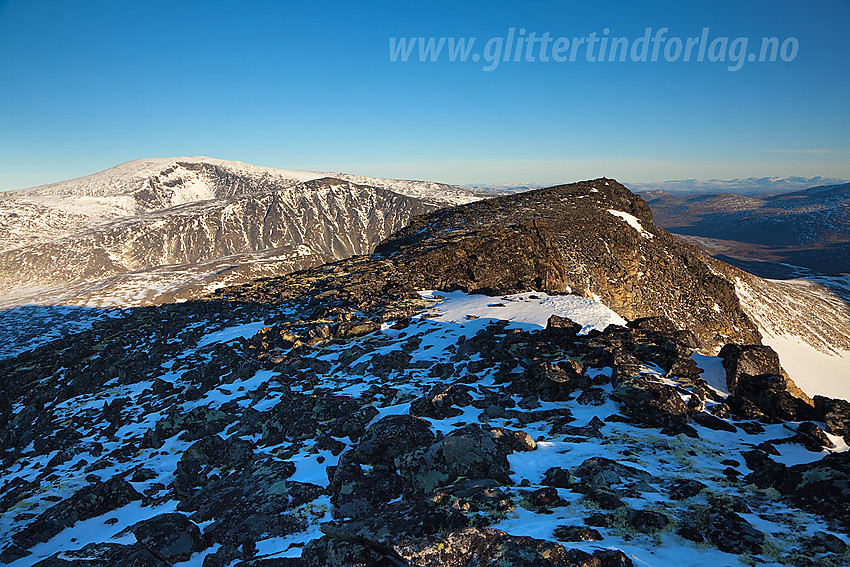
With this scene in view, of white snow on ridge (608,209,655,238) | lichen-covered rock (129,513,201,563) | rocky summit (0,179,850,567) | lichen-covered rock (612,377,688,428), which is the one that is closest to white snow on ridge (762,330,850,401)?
white snow on ridge (608,209,655,238)

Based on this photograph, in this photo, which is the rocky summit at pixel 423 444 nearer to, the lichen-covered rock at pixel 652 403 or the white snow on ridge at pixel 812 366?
the lichen-covered rock at pixel 652 403

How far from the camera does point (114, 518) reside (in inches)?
459

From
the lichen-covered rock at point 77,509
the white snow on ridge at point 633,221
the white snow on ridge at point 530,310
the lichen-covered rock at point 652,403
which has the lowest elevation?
the lichen-covered rock at point 77,509

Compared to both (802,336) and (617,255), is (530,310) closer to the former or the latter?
(617,255)

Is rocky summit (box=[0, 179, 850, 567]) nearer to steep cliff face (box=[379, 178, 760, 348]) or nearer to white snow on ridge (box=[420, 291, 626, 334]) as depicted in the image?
white snow on ridge (box=[420, 291, 626, 334])

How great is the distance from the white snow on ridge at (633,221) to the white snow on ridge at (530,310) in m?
24.0

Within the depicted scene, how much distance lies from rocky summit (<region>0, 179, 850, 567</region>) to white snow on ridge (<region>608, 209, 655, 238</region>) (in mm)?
21709

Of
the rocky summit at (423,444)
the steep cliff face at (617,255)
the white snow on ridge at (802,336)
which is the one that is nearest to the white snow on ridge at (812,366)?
the white snow on ridge at (802,336)

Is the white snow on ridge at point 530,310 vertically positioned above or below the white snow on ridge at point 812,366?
above

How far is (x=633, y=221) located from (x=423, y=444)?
43.5 metres

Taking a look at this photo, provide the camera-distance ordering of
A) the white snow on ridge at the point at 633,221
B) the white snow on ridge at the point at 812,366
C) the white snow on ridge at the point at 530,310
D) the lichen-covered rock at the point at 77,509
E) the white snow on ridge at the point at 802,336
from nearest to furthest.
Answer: the lichen-covered rock at the point at 77,509, the white snow on ridge at the point at 530,310, the white snow on ridge at the point at 812,366, the white snow on ridge at the point at 802,336, the white snow on ridge at the point at 633,221

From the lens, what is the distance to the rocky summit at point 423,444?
720 centimetres

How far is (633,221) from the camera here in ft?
150

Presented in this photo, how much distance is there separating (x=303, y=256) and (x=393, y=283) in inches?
5628
